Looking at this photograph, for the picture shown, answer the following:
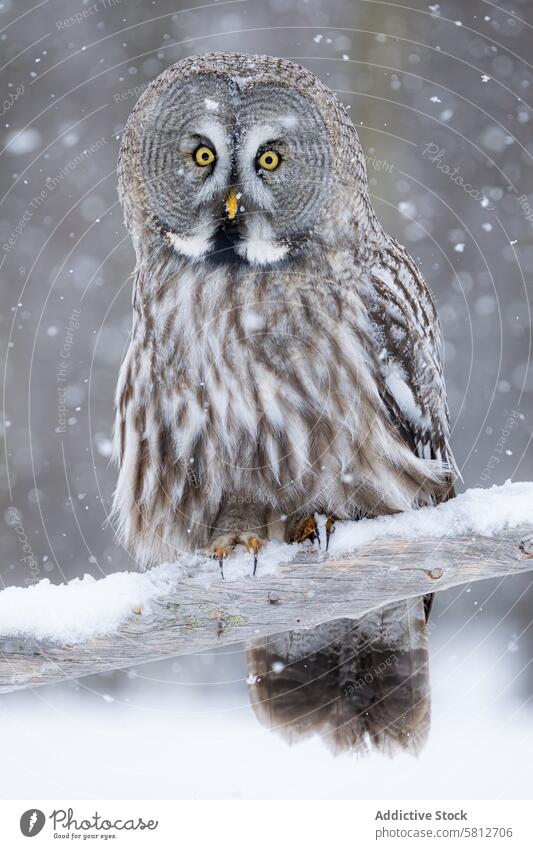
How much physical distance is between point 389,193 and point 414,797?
10.9ft

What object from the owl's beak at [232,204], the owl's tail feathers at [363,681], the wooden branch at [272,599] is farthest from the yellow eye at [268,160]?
the owl's tail feathers at [363,681]

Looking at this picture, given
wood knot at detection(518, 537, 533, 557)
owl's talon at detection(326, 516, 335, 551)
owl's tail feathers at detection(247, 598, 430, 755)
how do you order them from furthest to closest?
owl's tail feathers at detection(247, 598, 430, 755) < owl's talon at detection(326, 516, 335, 551) < wood knot at detection(518, 537, 533, 557)

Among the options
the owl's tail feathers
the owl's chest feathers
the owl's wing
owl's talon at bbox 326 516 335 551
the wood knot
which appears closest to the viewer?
the wood knot

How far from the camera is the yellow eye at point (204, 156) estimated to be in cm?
261

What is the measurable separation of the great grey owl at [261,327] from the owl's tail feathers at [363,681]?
0.45 meters

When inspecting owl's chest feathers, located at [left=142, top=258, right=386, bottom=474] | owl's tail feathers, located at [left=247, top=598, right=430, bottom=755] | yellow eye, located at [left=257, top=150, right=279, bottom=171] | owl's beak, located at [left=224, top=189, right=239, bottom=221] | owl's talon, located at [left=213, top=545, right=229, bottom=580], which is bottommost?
owl's tail feathers, located at [left=247, top=598, right=430, bottom=755]

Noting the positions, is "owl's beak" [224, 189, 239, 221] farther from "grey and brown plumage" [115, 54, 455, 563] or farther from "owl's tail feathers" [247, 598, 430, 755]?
"owl's tail feathers" [247, 598, 430, 755]

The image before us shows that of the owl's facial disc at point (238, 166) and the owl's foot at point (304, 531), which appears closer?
the owl's foot at point (304, 531)

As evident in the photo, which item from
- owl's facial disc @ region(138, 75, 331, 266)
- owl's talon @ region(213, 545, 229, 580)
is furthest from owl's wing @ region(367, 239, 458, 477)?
owl's talon @ region(213, 545, 229, 580)

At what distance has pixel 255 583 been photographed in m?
2.40

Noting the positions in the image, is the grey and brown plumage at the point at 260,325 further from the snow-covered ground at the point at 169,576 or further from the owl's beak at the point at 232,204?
the snow-covered ground at the point at 169,576

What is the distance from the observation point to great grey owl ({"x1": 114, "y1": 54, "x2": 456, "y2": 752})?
8.38 feet

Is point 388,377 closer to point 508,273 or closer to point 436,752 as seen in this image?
point 436,752

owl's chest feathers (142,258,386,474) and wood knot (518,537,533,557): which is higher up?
owl's chest feathers (142,258,386,474)
